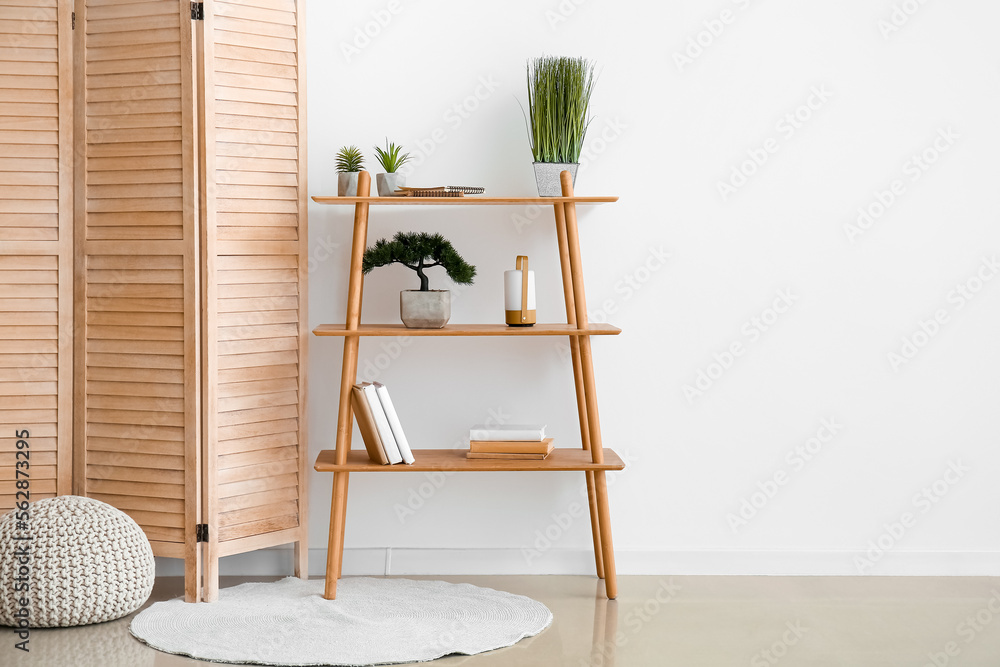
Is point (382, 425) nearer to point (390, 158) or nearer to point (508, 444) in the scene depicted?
point (508, 444)

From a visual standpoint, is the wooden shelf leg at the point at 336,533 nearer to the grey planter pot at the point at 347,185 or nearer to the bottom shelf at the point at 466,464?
the bottom shelf at the point at 466,464

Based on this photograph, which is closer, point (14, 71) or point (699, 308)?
point (14, 71)

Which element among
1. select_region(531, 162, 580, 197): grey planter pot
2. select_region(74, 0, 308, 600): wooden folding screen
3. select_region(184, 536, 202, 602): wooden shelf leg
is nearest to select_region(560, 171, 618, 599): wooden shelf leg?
select_region(531, 162, 580, 197): grey planter pot

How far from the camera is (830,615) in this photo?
106 inches

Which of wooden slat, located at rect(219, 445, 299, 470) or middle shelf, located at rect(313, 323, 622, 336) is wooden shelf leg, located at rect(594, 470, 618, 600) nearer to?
middle shelf, located at rect(313, 323, 622, 336)

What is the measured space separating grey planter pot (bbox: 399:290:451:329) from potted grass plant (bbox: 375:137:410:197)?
36cm

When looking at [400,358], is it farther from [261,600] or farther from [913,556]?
[913,556]

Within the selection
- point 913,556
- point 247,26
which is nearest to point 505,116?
point 247,26

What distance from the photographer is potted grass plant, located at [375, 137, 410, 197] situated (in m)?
2.85

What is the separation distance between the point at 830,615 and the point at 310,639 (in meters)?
1.62

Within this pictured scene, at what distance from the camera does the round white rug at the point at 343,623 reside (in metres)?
2.34

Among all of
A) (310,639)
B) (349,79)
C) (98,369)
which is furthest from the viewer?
(349,79)

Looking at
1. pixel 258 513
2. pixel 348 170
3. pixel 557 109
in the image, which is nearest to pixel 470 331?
pixel 348 170

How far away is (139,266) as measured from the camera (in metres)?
2.77
